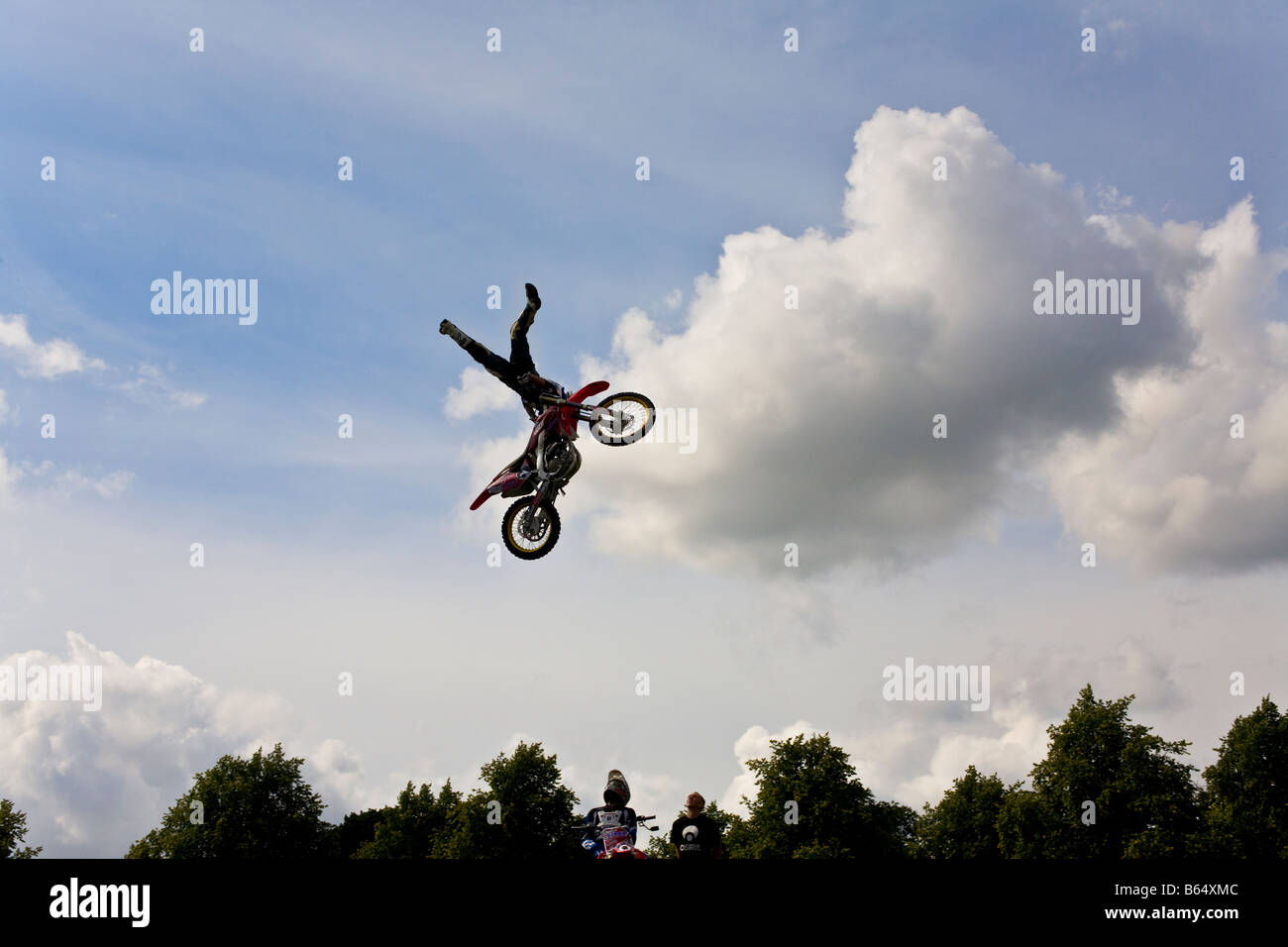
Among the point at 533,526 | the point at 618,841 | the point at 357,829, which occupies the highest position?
the point at 533,526

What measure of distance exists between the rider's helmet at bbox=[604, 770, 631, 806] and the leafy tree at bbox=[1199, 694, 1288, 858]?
141ft

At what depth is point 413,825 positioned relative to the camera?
61.5 metres

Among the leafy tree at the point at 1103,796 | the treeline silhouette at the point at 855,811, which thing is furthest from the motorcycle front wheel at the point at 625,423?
the leafy tree at the point at 1103,796

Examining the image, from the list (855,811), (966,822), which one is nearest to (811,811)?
(855,811)

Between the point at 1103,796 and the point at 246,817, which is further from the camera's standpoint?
the point at 246,817

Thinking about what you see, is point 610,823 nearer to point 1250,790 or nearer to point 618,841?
point 618,841

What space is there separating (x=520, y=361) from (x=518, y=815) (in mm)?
43782

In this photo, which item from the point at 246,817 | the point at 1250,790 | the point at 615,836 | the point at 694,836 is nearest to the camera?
the point at 694,836
